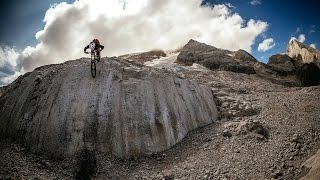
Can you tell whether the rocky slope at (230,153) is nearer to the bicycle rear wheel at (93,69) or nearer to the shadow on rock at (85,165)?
the shadow on rock at (85,165)

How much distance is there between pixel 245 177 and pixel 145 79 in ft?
30.7

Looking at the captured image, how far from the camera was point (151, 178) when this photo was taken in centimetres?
1548

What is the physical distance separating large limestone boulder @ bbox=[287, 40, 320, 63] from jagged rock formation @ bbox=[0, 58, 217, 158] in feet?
145

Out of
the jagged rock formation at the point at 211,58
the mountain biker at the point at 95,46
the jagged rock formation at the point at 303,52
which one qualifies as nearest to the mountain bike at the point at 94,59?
the mountain biker at the point at 95,46

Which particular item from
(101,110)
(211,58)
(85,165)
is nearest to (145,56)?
(211,58)

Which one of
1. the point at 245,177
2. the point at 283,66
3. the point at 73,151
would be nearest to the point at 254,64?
the point at 283,66

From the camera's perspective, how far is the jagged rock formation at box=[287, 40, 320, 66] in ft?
189

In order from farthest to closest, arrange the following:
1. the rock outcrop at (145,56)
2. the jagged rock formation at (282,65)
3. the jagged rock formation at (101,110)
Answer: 1. the rock outcrop at (145,56)
2. the jagged rock formation at (282,65)
3. the jagged rock formation at (101,110)

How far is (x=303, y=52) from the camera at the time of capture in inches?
2403

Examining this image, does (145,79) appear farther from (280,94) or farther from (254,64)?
(254,64)

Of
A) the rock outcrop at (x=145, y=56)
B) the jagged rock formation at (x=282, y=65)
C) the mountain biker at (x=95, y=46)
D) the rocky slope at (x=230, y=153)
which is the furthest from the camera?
the rock outcrop at (x=145, y=56)

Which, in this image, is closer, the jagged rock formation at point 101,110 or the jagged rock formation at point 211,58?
the jagged rock formation at point 101,110

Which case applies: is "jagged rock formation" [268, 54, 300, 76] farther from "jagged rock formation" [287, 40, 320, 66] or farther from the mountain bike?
the mountain bike

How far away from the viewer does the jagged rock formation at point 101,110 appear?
16969 mm
